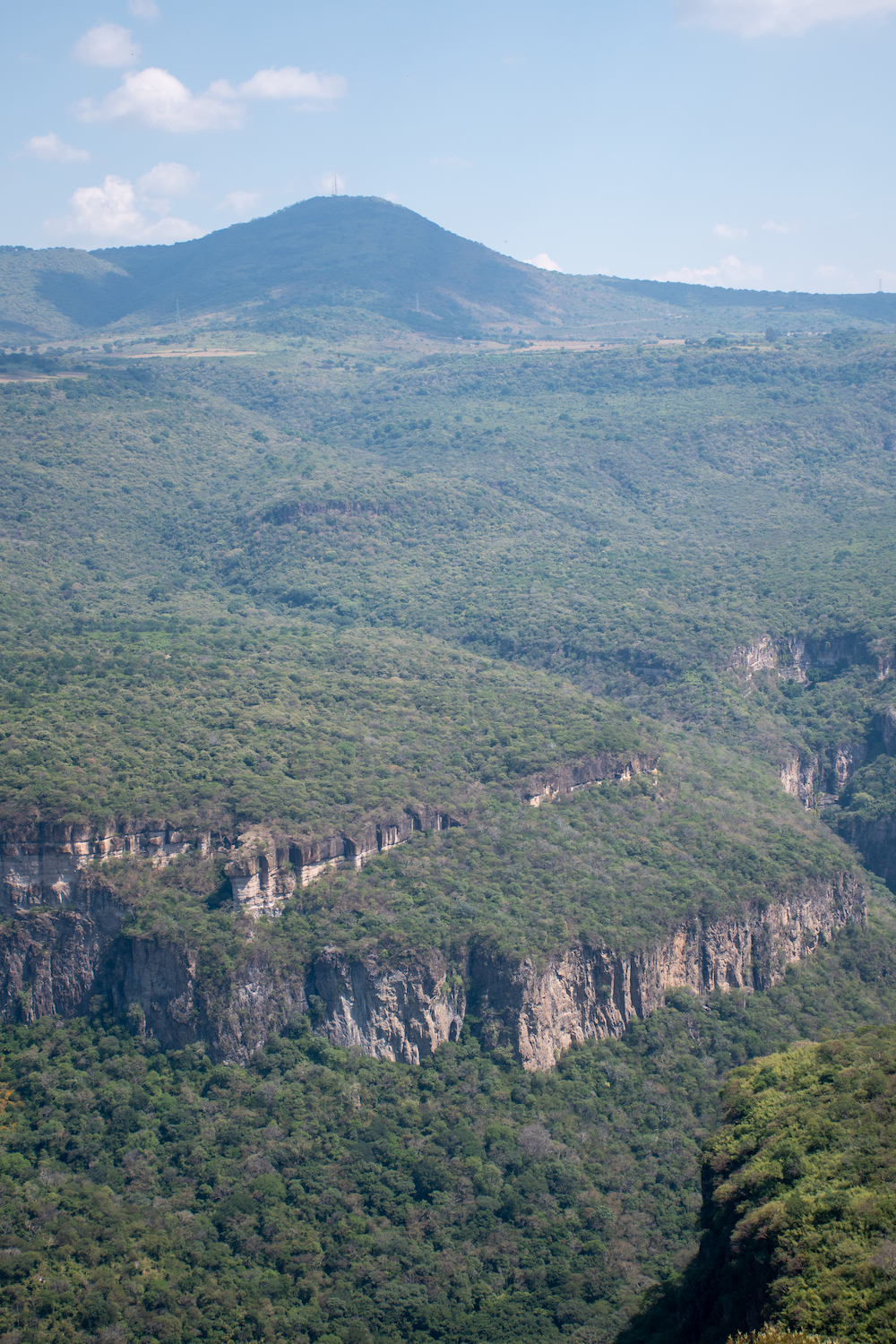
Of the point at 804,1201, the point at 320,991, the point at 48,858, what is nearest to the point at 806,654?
the point at 320,991

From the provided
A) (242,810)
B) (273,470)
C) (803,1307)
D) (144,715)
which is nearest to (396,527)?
(273,470)

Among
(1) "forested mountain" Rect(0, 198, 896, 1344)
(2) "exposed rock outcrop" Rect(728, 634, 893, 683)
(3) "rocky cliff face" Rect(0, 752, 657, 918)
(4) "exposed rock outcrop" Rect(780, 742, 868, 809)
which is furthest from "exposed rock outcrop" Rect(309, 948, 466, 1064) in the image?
(2) "exposed rock outcrop" Rect(728, 634, 893, 683)

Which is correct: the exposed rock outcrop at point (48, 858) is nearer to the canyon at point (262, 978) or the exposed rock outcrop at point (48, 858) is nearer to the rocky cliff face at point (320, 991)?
the canyon at point (262, 978)

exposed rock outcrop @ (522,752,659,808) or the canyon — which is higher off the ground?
exposed rock outcrop @ (522,752,659,808)

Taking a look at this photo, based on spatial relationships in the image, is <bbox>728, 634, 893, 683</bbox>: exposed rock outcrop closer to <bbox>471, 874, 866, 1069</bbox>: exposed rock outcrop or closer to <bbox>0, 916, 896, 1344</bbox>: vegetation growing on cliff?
<bbox>471, 874, 866, 1069</bbox>: exposed rock outcrop

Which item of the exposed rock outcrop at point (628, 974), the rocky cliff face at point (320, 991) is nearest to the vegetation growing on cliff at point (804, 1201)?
the exposed rock outcrop at point (628, 974)

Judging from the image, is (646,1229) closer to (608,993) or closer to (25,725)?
(608,993)
